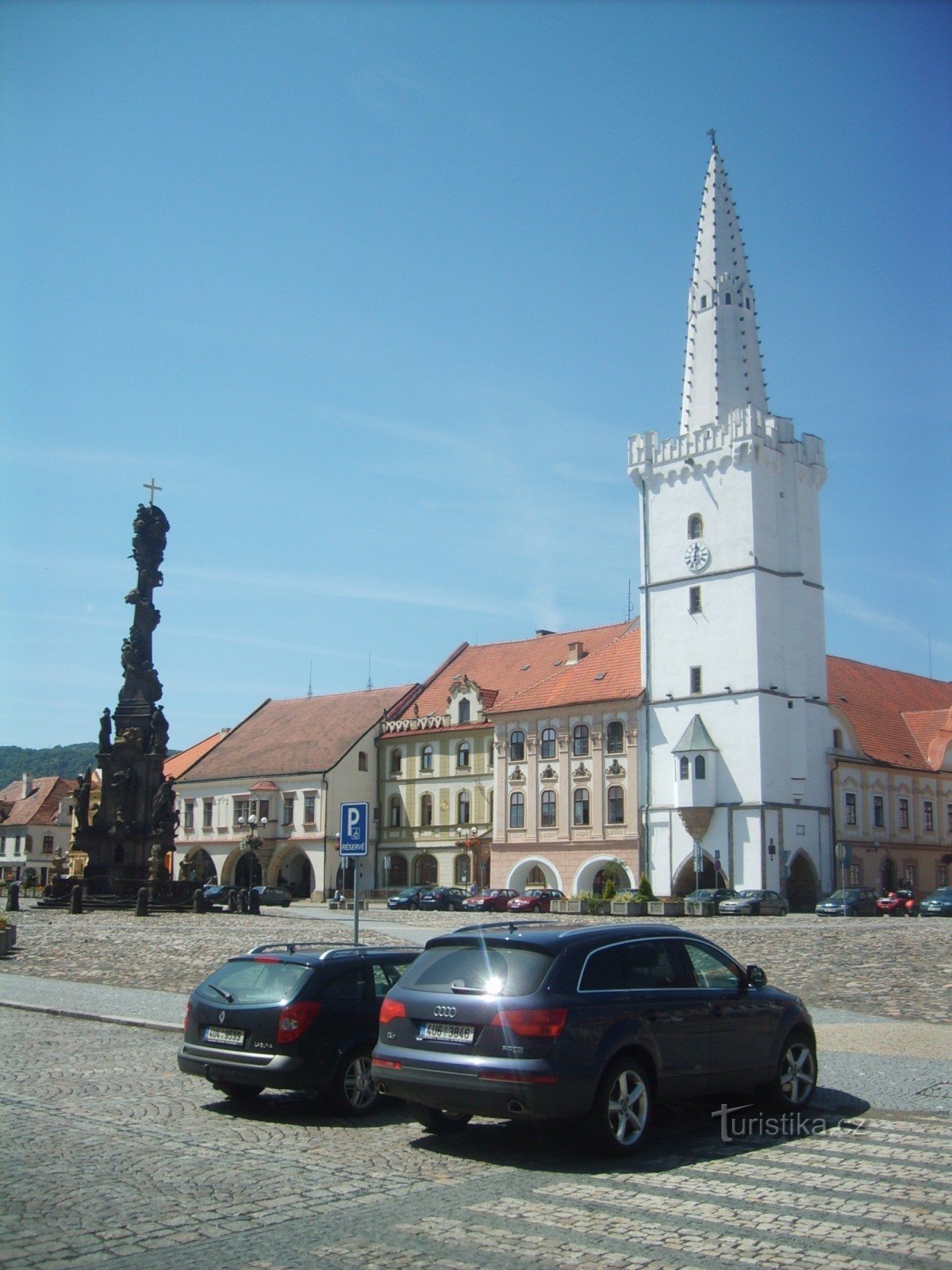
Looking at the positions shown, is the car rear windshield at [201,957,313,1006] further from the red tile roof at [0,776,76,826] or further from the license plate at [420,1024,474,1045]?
the red tile roof at [0,776,76,826]

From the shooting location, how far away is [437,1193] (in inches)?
327

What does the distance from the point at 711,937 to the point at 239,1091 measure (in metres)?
18.0

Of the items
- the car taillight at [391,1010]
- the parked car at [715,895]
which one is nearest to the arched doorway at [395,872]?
the parked car at [715,895]

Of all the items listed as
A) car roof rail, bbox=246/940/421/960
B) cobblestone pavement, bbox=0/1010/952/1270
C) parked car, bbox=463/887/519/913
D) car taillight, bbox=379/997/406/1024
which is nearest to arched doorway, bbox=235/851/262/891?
parked car, bbox=463/887/519/913

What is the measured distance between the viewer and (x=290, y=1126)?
35.0ft

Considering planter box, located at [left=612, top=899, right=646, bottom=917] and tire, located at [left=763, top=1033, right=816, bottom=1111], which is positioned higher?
tire, located at [left=763, top=1033, right=816, bottom=1111]

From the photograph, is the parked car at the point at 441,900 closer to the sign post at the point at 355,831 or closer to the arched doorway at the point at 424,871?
the arched doorway at the point at 424,871

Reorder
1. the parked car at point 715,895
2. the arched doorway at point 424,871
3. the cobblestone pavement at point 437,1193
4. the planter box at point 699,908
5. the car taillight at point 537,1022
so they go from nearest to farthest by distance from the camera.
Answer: the cobblestone pavement at point 437,1193
the car taillight at point 537,1022
the planter box at point 699,908
the parked car at point 715,895
the arched doorway at point 424,871

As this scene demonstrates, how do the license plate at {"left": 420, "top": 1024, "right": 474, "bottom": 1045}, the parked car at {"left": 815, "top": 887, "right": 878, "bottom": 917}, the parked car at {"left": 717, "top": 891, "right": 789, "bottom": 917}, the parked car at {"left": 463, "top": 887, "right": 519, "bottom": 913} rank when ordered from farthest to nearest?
the parked car at {"left": 463, "top": 887, "right": 519, "bottom": 913} < the parked car at {"left": 815, "top": 887, "right": 878, "bottom": 917} < the parked car at {"left": 717, "top": 891, "right": 789, "bottom": 917} < the license plate at {"left": 420, "top": 1024, "right": 474, "bottom": 1045}

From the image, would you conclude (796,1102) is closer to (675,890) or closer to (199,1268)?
(199,1268)

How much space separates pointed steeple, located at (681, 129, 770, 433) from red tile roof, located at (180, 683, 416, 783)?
26.5 m

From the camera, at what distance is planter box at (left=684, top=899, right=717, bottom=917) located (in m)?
46.7

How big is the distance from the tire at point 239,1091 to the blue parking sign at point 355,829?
17.6ft

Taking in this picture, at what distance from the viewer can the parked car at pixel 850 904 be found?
49.4 meters
